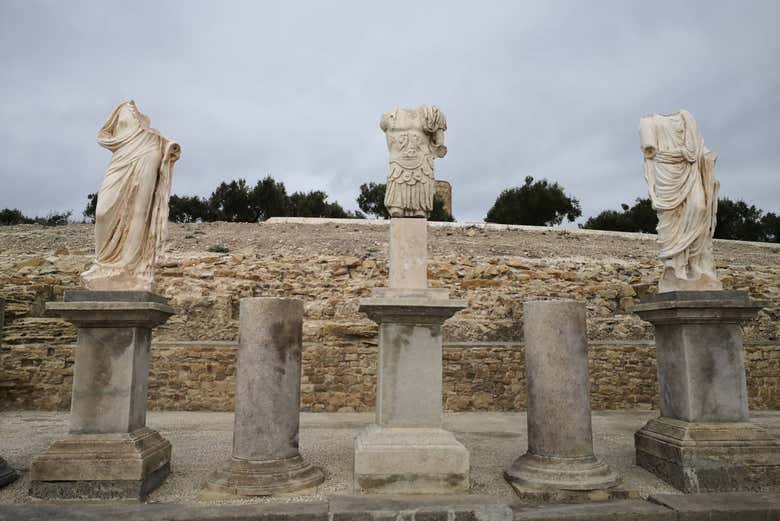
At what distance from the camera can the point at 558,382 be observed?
16.9ft

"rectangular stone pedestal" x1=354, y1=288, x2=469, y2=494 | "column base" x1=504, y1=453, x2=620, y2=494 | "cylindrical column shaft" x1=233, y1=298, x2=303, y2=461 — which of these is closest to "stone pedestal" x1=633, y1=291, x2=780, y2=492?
"column base" x1=504, y1=453, x2=620, y2=494

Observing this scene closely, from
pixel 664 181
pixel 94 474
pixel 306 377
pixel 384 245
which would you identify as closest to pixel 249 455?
pixel 94 474

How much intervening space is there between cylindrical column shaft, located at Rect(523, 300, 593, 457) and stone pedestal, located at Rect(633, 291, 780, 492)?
0.88 metres

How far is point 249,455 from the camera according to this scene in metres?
4.88

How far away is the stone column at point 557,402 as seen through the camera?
194 inches

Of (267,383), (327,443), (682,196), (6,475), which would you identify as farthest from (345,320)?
(682,196)

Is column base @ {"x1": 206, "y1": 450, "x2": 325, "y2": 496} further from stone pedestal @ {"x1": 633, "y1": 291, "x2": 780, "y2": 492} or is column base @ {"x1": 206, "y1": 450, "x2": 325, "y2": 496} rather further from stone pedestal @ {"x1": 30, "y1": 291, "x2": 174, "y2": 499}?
stone pedestal @ {"x1": 633, "y1": 291, "x2": 780, "y2": 492}

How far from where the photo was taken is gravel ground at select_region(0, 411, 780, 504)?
4.96 meters

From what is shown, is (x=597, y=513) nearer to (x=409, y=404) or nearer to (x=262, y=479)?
A: (x=409, y=404)

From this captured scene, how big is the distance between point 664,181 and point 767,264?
16.9 m

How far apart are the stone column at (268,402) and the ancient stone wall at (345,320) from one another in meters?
5.84

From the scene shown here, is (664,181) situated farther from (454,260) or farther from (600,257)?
(600,257)

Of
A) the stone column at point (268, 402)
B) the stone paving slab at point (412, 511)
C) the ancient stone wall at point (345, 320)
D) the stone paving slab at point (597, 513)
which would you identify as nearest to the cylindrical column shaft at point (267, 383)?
the stone column at point (268, 402)

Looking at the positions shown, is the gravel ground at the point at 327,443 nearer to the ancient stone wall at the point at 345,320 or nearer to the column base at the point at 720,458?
the column base at the point at 720,458
